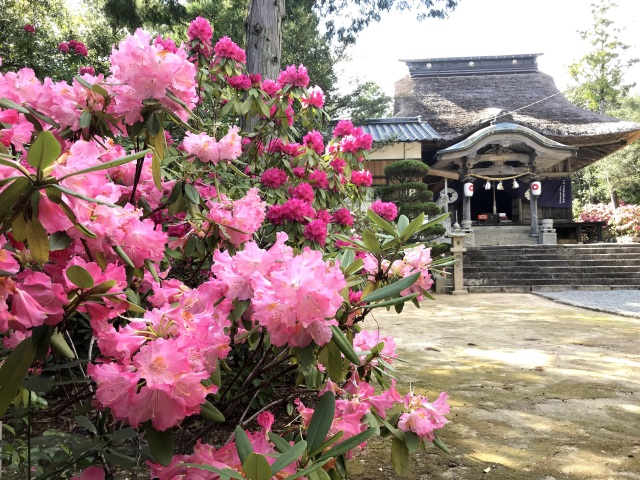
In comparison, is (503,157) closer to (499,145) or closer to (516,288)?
(499,145)

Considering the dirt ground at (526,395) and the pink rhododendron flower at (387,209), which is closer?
the dirt ground at (526,395)

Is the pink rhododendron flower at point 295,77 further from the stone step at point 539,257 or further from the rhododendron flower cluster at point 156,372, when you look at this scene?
the stone step at point 539,257

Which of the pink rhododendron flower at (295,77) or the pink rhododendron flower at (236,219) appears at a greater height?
the pink rhododendron flower at (295,77)

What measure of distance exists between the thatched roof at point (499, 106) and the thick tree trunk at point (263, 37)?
32.6 ft

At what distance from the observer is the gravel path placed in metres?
6.23

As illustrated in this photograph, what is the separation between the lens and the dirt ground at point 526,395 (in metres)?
1.85

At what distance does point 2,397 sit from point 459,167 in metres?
13.2

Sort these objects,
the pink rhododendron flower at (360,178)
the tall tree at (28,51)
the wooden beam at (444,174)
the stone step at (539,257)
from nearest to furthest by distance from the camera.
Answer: the pink rhododendron flower at (360,178)
the tall tree at (28,51)
the stone step at (539,257)
the wooden beam at (444,174)

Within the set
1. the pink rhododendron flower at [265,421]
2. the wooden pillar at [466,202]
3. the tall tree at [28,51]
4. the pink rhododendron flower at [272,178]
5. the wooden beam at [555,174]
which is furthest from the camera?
the wooden beam at [555,174]

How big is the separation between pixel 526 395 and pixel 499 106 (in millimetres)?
14629

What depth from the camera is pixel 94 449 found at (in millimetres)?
918

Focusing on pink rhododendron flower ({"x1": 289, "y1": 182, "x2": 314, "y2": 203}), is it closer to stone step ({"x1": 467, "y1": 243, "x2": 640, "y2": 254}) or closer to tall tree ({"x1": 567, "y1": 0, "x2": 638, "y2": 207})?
stone step ({"x1": 467, "y1": 243, "x2": 640, "y2": 254})

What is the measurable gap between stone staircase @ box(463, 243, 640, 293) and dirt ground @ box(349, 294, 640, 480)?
13.9ft

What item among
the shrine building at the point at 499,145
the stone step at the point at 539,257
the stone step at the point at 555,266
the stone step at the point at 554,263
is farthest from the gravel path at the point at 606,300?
the shrine building at the point at 499,145
